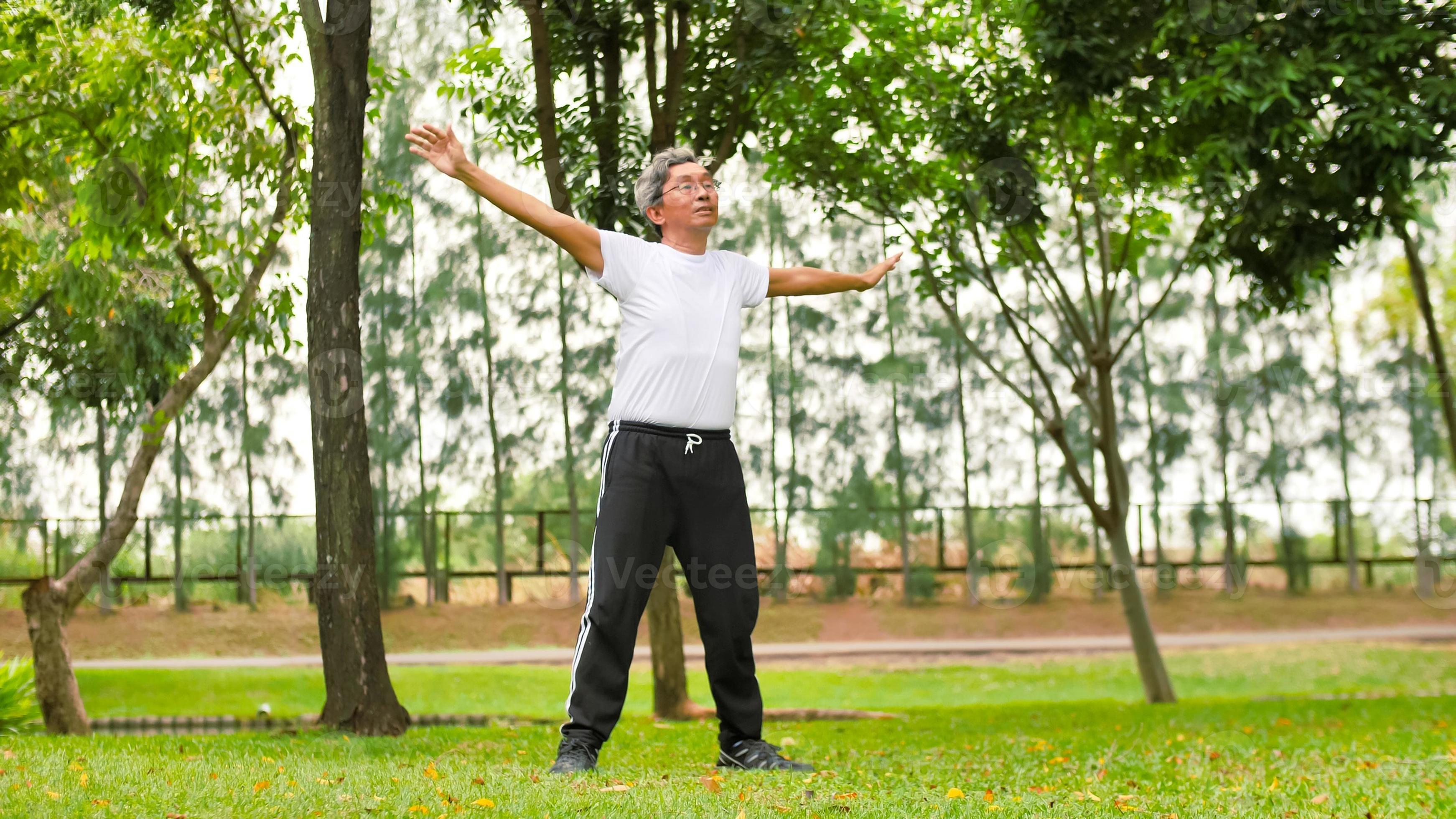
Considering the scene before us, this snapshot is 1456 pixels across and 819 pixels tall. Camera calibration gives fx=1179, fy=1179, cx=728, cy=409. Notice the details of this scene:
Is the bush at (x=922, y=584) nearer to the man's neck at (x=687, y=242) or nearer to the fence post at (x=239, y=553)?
the fence post at (x=239, y=553)

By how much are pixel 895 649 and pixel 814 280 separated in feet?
58.3

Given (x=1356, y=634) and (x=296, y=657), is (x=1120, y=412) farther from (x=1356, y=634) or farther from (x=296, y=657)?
(x=296, y=657)

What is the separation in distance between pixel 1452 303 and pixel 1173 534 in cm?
871

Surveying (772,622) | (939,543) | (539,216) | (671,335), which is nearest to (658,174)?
(539,216)

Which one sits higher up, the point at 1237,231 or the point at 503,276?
the point at 503,276

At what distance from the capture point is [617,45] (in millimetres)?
8516

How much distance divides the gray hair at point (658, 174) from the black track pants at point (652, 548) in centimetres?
85

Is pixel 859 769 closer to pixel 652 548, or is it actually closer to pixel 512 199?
pixel 652 548

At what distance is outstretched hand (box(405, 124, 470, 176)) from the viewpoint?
12.6 ft

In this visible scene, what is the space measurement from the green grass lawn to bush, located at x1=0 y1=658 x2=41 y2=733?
2.37 m

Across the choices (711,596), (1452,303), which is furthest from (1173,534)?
(711,596)

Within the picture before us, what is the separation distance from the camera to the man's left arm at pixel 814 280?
439cm

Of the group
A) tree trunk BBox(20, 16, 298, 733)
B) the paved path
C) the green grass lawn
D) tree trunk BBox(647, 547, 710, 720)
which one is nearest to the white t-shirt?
the green grass lawn

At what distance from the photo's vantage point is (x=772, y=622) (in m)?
25.1
